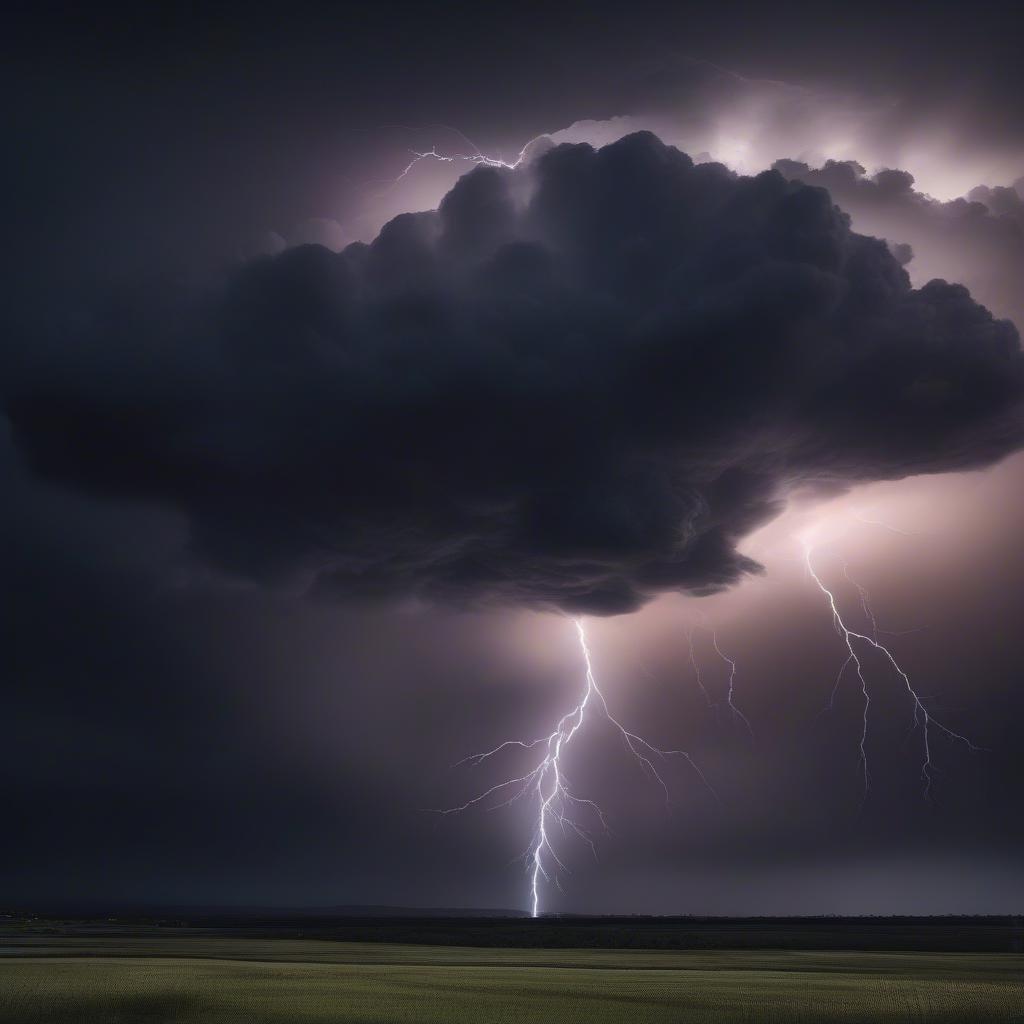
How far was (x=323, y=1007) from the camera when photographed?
31.8 meters

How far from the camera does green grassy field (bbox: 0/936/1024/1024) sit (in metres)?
30.4

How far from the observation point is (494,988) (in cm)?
3847

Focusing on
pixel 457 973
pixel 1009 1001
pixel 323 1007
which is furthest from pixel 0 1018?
pixel 1009 1001

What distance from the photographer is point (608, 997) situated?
35.4 meters

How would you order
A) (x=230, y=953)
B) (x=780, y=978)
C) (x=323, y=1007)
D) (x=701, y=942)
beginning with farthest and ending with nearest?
(x=701, y=942) < (x=230, y=953) < (x=780, y=978) < (x=323, y=1007)

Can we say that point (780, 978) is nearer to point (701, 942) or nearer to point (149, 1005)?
point (149, 1005)

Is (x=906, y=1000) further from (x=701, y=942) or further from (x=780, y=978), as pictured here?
(x=701, y=942)

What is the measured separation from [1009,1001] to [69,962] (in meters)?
42.5

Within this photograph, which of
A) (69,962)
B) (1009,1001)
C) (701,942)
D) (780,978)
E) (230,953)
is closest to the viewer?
(1009,1001)

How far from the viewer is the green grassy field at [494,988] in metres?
30.4

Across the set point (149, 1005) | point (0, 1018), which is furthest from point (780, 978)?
point (0, 1018)

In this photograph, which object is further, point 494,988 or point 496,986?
point 496,986

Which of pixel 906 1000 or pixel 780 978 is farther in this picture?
pixel 780 978

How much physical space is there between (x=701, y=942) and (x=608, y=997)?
5202 centimetres
